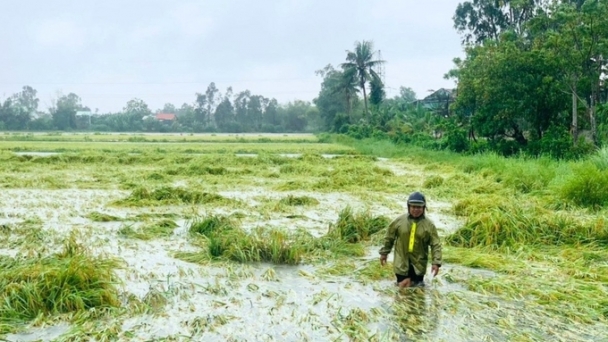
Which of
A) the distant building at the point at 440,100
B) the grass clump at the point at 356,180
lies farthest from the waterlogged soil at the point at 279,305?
the distant building at the point at 440,100

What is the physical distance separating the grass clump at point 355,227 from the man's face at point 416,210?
216 cm

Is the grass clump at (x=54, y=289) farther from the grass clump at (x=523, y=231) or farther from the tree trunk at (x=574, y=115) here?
the tree trunk at (x=574, y=115)

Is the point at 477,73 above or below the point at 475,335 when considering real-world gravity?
above

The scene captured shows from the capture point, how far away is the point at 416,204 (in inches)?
179

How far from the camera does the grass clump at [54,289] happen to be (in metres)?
4.18

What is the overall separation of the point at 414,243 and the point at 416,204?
35 centimetres

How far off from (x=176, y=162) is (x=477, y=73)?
11.0m

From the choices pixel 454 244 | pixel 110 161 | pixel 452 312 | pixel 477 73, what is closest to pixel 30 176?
pixel 110 161

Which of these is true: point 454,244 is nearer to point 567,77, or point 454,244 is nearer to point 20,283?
point 20,283

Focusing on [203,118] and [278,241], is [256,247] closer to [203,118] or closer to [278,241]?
[278,241]

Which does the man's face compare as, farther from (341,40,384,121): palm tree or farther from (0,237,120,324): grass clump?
(341,40,384,121): palm tree

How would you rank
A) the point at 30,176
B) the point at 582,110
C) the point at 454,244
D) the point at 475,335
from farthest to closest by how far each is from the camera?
the point at 582,110
the point at 30,176
the point at 454,244
the point at 475,335

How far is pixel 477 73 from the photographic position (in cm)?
1877

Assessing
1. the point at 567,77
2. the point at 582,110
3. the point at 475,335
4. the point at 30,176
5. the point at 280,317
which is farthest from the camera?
the point at 582,110
